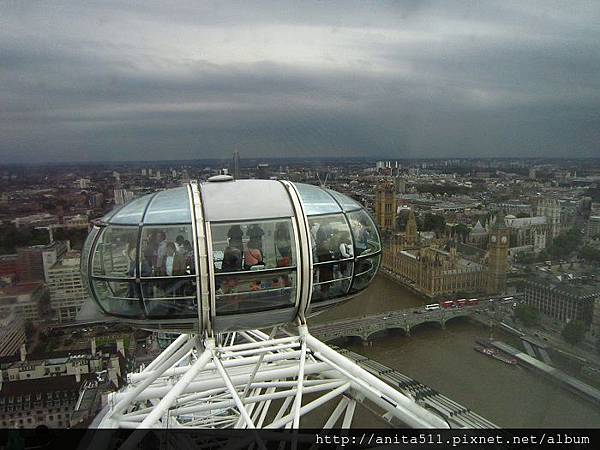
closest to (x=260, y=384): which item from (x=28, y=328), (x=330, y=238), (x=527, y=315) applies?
(x=330, y=238)

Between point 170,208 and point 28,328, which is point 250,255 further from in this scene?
point 28,328

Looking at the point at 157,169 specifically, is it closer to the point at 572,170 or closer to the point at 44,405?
the point at 44,405

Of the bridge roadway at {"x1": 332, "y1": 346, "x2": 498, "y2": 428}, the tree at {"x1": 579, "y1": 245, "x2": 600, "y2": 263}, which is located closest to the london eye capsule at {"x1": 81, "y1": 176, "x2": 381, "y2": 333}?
the bridge roadway at {"x1": 332, "y1": 346, "x2": 498, "y2": 428}

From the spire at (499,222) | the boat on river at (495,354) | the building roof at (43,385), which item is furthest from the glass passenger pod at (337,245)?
the spire at (499,222)

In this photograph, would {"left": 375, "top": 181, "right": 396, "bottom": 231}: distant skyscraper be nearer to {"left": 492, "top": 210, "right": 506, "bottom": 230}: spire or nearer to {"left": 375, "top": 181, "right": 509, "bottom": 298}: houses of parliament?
{"left": 375, "top": 181, "right": 509, "bottom": 298}: houses of parliament

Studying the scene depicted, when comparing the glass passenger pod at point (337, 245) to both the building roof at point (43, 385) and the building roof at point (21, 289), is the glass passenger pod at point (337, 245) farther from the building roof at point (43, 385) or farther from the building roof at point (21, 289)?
the building roof at point (21, 289)

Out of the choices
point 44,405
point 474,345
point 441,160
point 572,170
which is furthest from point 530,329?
point 44,405
